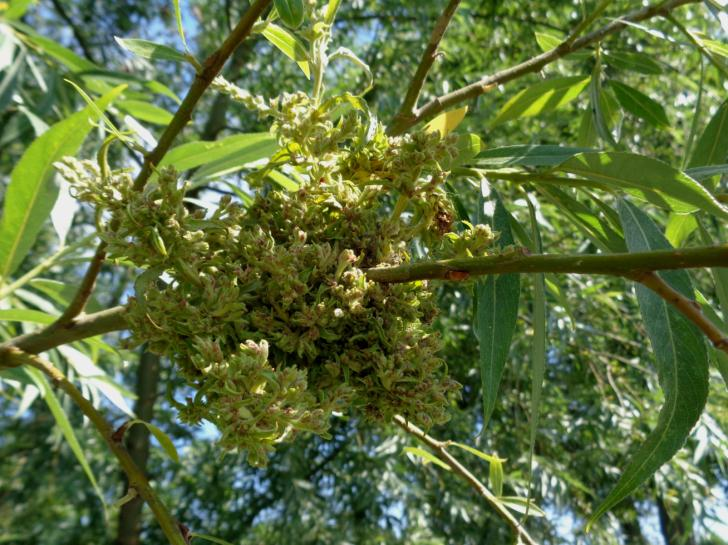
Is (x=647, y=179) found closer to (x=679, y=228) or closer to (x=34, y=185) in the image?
(x=679, y=228)

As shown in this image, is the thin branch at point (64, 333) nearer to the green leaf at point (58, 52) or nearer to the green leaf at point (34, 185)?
the green leaf at point (34, 185)

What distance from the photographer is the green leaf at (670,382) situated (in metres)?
0.46

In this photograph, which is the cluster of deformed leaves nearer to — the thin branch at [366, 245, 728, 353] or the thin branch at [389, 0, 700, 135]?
the thin branch at [366, 245, 728, 353]

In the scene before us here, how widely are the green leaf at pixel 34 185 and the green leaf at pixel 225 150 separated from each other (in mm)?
88

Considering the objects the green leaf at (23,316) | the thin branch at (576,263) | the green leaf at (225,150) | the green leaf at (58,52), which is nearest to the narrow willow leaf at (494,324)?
the thin branch at (576,263)

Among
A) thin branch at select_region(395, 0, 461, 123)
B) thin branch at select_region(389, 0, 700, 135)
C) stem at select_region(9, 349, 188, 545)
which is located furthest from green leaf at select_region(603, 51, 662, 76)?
stem at select_region(9, 349, 188, 545)

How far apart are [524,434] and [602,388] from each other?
1.04 feet

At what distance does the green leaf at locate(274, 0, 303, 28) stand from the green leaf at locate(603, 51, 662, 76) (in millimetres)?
483

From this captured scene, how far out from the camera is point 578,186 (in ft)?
1.83

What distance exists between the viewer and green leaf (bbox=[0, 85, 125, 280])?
71 centimetres

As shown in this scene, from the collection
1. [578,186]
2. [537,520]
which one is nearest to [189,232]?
[578,186]

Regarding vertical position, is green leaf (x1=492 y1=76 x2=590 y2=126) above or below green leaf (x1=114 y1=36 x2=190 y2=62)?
above

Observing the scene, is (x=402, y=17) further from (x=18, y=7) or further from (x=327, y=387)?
(x=327, y=387)

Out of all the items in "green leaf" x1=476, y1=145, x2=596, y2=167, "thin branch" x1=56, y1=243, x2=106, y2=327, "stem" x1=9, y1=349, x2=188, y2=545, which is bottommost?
"stem" x1=9, y1=349, x2=188, y2=545
